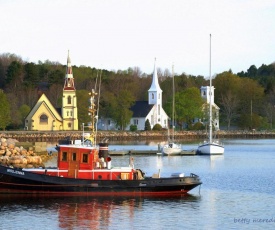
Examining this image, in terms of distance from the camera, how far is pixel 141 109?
11500cm

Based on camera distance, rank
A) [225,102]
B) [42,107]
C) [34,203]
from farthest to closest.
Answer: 1. [225,102]
2. [42,107]
3. [34,203]

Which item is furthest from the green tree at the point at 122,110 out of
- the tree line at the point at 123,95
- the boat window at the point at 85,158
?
the boat window at the point at 85,158

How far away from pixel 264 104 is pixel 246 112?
143 inches

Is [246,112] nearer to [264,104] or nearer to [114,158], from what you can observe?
[264,104]

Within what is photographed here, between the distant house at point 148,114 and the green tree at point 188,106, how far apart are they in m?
2.70

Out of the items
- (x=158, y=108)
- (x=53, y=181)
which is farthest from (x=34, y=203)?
(x=158, y=108)

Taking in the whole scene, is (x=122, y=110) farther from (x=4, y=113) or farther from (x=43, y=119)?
(x=4, y=113)

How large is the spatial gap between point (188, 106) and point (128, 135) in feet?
46.5

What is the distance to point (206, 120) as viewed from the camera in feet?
379

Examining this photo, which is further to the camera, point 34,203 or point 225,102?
point 225,102

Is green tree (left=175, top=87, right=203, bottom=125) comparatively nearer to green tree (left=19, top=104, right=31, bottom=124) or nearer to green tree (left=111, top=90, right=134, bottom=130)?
green tree (left=111, top=90, right=134, bottom=130)

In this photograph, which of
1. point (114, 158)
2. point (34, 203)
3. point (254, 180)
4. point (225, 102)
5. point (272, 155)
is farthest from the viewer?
point (225, 102)

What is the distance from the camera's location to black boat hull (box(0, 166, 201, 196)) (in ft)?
110

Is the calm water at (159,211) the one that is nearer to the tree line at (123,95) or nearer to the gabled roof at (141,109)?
the tree line at (123,95)
